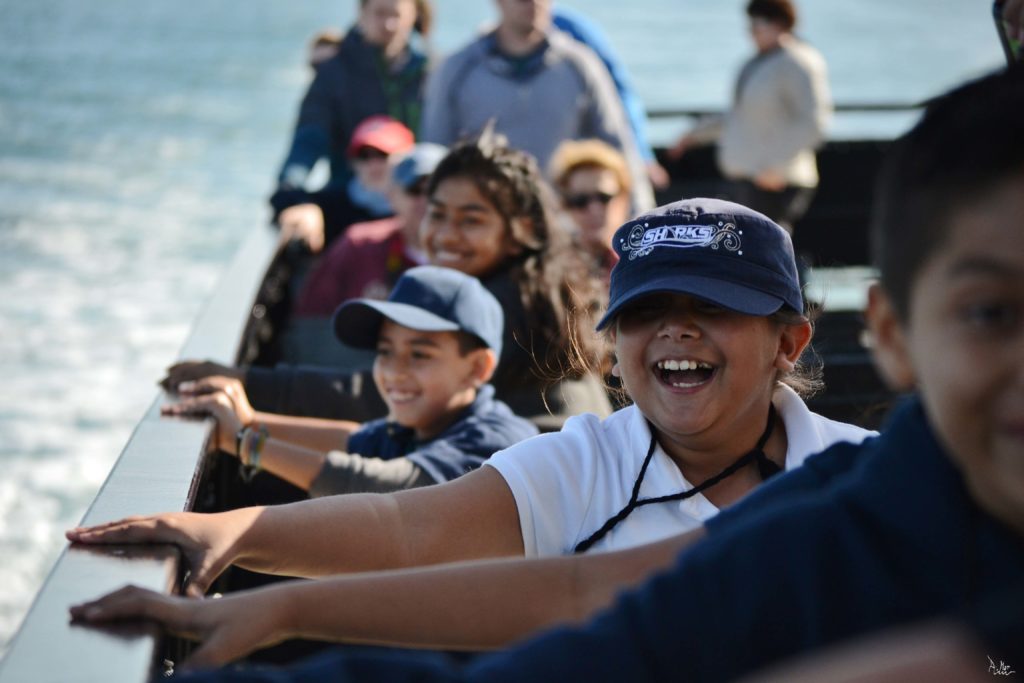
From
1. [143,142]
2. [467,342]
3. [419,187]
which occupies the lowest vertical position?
[467,342]

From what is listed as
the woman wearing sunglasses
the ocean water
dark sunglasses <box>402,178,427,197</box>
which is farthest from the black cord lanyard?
the woman wearing sunglasses

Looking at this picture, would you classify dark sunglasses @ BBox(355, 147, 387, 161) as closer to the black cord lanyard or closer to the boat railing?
the boat railing

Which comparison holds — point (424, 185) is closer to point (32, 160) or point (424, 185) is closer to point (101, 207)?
point (101, 207)

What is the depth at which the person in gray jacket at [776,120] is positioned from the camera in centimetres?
696

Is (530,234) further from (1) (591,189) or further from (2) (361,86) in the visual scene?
(2) (361,86)

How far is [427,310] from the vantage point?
110 inches

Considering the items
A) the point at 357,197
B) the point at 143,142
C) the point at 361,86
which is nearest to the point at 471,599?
the point at 357,197

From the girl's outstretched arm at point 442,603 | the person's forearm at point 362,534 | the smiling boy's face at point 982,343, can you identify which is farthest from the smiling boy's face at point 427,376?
the smiling boy's face at point 982,343

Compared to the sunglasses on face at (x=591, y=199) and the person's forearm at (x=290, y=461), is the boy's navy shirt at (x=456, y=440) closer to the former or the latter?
the person's forearm at (x=290, y=461)

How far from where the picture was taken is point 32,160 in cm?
1327

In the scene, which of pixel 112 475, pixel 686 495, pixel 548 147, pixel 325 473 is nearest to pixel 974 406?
pixel 686 495

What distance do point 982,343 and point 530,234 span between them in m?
2.67

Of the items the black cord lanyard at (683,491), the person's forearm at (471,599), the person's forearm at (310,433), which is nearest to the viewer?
the person's forearm at (471,599)

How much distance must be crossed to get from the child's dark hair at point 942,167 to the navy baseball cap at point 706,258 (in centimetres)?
71
